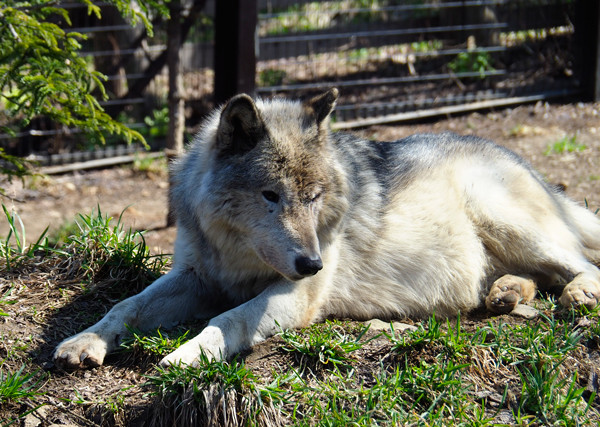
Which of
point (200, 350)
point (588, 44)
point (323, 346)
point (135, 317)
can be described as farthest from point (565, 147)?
point (200, 350)

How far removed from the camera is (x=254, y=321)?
12.0 ft

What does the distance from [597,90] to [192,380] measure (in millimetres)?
9105

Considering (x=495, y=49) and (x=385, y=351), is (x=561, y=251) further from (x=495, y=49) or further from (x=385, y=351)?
(x=495, y=49)

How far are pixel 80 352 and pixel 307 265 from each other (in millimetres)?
1289

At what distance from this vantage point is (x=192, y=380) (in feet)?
10.5

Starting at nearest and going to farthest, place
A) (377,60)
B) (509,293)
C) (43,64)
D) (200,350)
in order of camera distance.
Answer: (200,350) → (509,293) → (43,64) → (377,60)

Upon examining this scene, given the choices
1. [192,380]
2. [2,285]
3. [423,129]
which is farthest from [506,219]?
[423,129]

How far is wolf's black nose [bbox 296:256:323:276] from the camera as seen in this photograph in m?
3.44

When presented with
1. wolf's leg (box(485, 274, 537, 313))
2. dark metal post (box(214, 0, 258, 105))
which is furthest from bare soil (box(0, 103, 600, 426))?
dark metal post (box(214, 0, 258, 105))

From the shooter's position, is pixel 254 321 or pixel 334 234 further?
pixel 334 234

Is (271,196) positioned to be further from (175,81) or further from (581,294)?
(175,81)

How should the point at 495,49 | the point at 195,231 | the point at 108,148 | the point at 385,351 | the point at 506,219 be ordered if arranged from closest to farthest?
1. the point at 385,351
2. the point at 195,231
3. the point at 506,219
4. the point at 108,148
5. the point at 495,49

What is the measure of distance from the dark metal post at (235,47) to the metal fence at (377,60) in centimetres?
93

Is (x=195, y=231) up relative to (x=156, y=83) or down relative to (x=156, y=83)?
down
